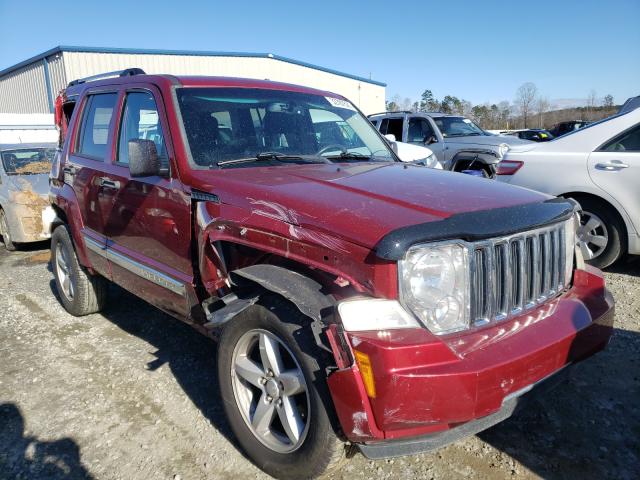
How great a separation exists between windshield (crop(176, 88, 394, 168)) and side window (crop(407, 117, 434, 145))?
733cm

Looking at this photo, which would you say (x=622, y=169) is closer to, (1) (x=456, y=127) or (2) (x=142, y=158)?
(2) (x=142, y=158)

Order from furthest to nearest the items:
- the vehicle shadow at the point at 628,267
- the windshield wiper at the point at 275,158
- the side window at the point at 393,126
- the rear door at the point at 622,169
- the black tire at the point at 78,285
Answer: the side window at the point at 393,126 < the vehicle shadow at the point at 628,267 < the rear door at the point at 622,169 < the black tire at the point at 78,285 < the windshield wiper at the point at 275,158

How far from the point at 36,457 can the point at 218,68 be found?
23075 millimetres

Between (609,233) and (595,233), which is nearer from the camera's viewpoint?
(609,233)

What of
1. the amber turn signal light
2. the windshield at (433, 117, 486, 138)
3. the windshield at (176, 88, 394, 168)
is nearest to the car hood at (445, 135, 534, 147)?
the windshield at (433, 117, 486, 138)

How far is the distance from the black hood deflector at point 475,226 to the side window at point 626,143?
318cm

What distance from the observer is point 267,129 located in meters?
3.37

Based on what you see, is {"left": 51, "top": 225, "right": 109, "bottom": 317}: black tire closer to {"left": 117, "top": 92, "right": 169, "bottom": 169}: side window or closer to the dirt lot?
the dirt lot

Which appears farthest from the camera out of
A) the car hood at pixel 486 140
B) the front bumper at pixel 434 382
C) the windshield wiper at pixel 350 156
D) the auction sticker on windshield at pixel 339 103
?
the car hood at pixel 486 140

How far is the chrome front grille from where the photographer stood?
2.16 meters

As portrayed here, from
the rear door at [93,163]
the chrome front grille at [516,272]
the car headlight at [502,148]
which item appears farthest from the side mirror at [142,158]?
the car headlight at [502,148]

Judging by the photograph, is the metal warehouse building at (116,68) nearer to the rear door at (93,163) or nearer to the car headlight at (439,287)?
the rear door at (93,163)

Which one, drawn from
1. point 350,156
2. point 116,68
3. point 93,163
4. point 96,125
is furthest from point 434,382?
point 116,68

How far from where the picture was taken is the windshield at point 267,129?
311 cm
